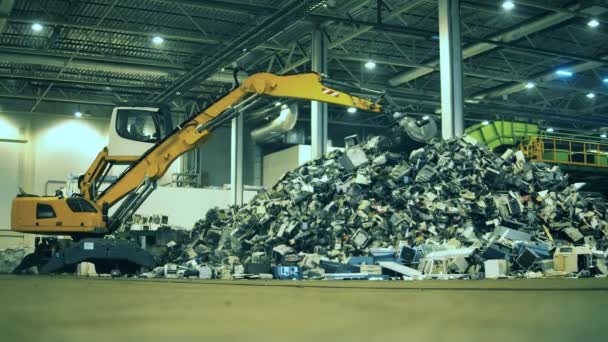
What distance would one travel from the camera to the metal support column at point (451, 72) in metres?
15.1

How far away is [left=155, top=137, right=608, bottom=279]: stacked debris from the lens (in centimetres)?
1052

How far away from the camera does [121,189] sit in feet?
44.4

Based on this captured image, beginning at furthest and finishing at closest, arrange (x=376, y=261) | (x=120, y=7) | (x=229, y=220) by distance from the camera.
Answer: (x=120, y=7) < (x=229, y=220) < (x=376, y=261)

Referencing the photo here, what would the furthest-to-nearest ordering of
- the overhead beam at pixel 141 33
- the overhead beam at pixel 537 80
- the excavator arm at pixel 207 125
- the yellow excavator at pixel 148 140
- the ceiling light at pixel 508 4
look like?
the overhead beam at pixel 537 80
the overhead beam at pixel 141 33
the ceiling light at pixel 508 4
the excavator arm at pixel 207 125
the yellow excavator at pixel 148 140

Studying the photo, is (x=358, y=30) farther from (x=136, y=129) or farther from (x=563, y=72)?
(x=136, y=129)

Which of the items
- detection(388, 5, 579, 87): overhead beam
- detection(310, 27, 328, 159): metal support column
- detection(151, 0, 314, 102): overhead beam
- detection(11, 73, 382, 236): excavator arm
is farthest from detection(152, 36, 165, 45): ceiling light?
detection(388, 5, 579, 87): overhead beam

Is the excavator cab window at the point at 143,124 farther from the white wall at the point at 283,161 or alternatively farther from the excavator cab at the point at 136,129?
the white wall at the point at 283,161

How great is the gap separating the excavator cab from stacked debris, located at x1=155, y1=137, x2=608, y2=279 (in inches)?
98.7

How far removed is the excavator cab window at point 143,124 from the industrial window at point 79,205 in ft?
5.08

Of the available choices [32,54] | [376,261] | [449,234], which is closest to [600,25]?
[449,234]

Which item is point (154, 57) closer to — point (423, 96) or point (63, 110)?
point (63, 110)

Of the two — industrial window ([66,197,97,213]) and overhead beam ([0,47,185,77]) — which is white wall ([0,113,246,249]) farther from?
industrial window ([66,197,97,213])

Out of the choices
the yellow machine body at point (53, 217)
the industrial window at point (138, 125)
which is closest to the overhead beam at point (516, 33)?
the industrial window at point (138, 125)

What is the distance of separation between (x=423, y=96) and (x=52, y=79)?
14.2 meters
